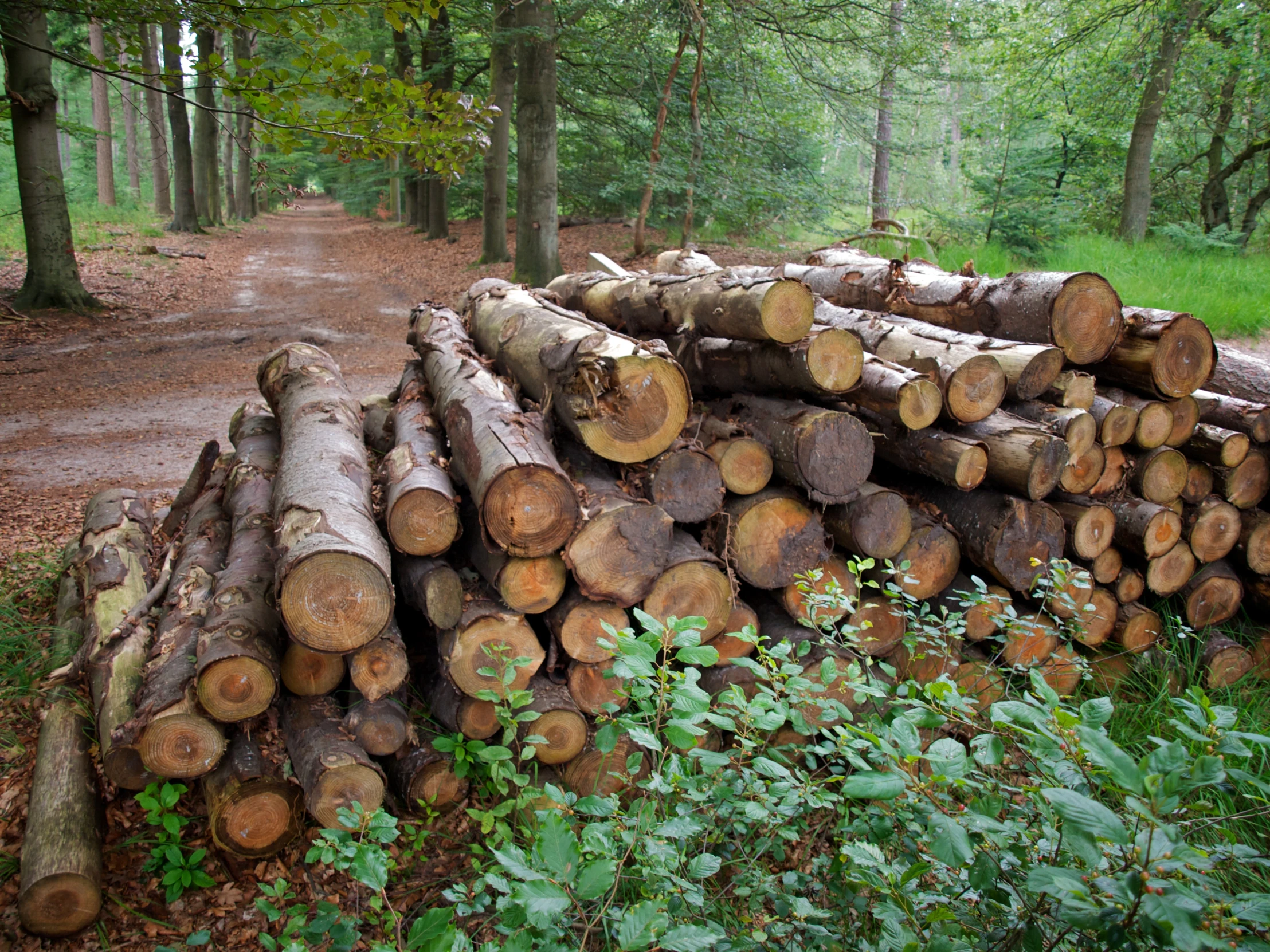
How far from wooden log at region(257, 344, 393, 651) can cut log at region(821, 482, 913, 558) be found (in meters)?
2.06

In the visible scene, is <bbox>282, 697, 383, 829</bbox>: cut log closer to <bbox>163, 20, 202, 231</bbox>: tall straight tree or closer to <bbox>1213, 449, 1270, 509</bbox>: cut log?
<bbox>1213, 449, 1270, 509</bbox>: cut log

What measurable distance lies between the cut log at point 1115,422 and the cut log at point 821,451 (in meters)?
1.40

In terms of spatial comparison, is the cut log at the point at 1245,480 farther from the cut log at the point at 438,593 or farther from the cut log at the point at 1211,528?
the cut log at the point at 438,593

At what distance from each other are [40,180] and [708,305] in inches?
473

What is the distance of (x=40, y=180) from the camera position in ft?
35.7

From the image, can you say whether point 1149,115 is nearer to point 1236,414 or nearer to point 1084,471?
point 1236,414

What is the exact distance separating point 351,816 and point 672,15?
42.2 feet

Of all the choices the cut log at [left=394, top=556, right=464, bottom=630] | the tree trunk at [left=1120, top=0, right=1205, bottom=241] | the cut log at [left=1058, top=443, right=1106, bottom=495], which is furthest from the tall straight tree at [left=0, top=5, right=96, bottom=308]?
the tree trunk at [left=1120, top=0, right=1205, bottom=241]

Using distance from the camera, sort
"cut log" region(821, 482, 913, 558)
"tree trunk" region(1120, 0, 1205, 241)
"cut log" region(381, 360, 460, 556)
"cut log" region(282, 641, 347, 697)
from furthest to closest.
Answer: "tree trunk" region(1120, 0, 1205, 241) < "cut log" region(821, 482, 913, 558) < "cut log" region(381, 360, 460, 556) < "cut log" region(282, 641, 347, 697)

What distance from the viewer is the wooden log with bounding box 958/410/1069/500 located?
11.3ft

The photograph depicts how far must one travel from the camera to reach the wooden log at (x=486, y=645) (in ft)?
9.71

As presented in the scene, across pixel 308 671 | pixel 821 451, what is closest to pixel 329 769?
pixel 308 671

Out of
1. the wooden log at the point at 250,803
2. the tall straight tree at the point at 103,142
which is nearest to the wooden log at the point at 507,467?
the wooden log at the point at 250,803

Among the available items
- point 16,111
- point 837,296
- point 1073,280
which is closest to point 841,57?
point 837,296
